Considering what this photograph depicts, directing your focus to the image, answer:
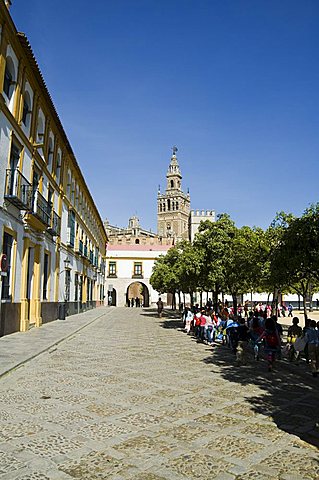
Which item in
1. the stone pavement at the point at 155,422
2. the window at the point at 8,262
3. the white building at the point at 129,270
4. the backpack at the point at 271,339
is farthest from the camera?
the white building at the point at 129,270

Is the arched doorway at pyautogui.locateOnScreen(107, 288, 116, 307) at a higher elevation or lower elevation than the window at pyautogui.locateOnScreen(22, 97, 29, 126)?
lower

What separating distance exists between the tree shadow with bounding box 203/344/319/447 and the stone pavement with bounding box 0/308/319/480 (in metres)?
0.02

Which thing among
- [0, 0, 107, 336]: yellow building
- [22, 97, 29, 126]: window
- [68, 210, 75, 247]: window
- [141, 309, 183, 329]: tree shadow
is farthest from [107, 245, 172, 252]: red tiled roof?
[22, 97, 29, 126]: window

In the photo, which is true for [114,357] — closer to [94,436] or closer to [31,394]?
[31,394]

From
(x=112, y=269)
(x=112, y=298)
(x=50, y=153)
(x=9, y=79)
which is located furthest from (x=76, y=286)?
(x=112, y=298)

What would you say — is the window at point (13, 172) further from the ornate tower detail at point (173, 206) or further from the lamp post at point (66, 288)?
the ornate tower detail at point (173, 206)

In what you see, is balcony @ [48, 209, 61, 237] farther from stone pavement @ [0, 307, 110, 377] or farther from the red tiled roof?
the red tiled roof

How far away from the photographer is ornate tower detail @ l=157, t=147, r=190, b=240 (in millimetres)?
125562

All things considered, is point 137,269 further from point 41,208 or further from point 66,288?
point 41,208

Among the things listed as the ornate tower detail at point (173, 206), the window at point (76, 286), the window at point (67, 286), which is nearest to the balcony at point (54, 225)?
the window at point (67, 286)

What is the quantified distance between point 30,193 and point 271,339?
1002 centimetres

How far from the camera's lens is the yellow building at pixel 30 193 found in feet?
45.8

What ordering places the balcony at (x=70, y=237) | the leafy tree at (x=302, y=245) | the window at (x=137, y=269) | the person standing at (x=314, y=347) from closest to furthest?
1. the person standing at (x=314, y=347)
2. the leafy tree at (x=302, y=245)
3. the balcony at (x=70, y=237)
4. the window at (x=137, y=269)

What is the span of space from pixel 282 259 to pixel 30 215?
29.7 ft
